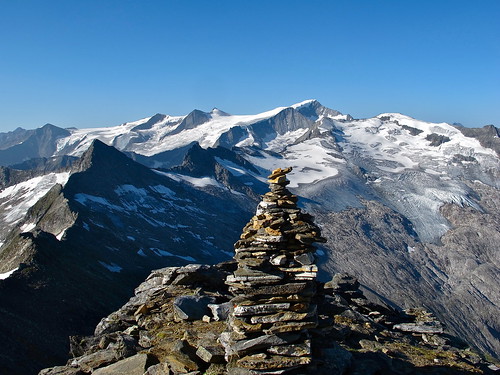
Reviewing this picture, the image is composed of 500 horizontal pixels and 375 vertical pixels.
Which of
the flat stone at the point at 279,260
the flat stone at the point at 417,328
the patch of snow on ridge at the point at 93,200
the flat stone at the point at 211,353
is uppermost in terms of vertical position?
the flat stone at the point at 279,260

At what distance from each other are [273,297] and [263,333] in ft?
4.68

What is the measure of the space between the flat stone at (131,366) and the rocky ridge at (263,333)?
0.14ft

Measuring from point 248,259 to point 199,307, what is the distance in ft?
23.4

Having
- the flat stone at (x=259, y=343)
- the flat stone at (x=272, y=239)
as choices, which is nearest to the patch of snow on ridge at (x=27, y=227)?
the flat stone at (x=272, y=239)

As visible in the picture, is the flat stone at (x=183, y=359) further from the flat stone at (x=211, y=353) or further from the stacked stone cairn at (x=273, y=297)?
the stacked stone cairn at (x=273, y=297)

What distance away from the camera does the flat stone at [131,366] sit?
18.5 metres

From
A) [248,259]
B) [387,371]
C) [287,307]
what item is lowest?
[387,371]

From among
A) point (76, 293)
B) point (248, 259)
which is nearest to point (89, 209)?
point (76, 293)

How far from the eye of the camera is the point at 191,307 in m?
24.5

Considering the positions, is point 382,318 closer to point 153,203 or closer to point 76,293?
point 76,293

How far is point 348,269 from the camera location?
176 m

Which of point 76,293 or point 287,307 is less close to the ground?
point 287,307

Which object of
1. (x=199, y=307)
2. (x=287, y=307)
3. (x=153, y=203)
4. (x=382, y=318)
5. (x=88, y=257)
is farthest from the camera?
(x=153, y=203)

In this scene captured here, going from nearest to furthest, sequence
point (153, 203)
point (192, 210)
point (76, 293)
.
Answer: point (76, 293), point (153, 203), point (192, 210)
